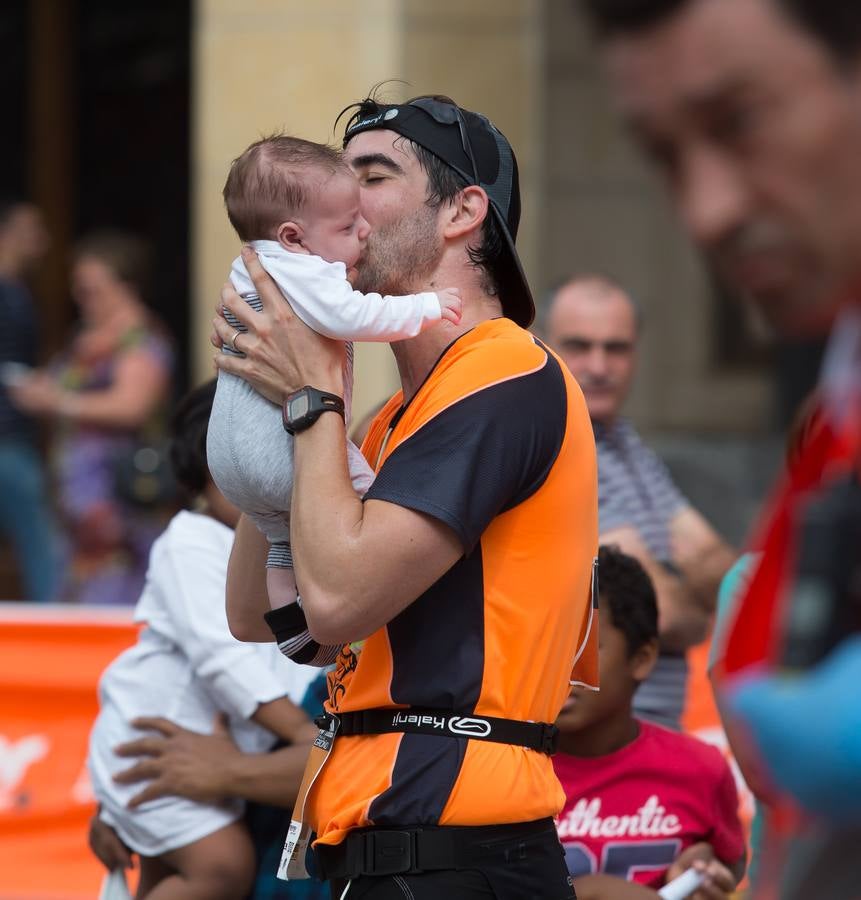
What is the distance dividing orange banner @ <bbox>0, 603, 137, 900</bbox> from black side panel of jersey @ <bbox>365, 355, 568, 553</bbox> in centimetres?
324

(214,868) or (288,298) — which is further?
(214,868)

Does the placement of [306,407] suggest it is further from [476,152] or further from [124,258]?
[124,258]

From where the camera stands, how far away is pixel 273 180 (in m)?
2.88

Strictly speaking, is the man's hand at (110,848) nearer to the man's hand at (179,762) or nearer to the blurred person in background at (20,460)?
the man's hand at (179,762)

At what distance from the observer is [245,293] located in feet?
9.45

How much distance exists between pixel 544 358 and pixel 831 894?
4.73ft

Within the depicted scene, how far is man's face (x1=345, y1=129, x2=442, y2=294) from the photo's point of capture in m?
2.90

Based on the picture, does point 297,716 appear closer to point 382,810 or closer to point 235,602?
point 235,602


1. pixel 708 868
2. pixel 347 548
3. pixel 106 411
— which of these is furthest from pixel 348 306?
pixel 106 411

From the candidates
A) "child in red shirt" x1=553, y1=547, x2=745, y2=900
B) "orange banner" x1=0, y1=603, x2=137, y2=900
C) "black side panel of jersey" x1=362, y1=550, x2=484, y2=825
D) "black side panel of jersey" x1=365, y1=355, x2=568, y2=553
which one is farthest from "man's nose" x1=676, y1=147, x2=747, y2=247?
"orange banner" x1=0, y1=603, x2=137, y2=900

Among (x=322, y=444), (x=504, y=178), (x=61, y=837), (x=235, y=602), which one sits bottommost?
(x=61, y=837)

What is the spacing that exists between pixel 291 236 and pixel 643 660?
58.5 inches

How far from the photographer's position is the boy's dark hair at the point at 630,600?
148 inches

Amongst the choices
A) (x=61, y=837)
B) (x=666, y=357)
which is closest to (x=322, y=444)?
(x=61, y=837)
